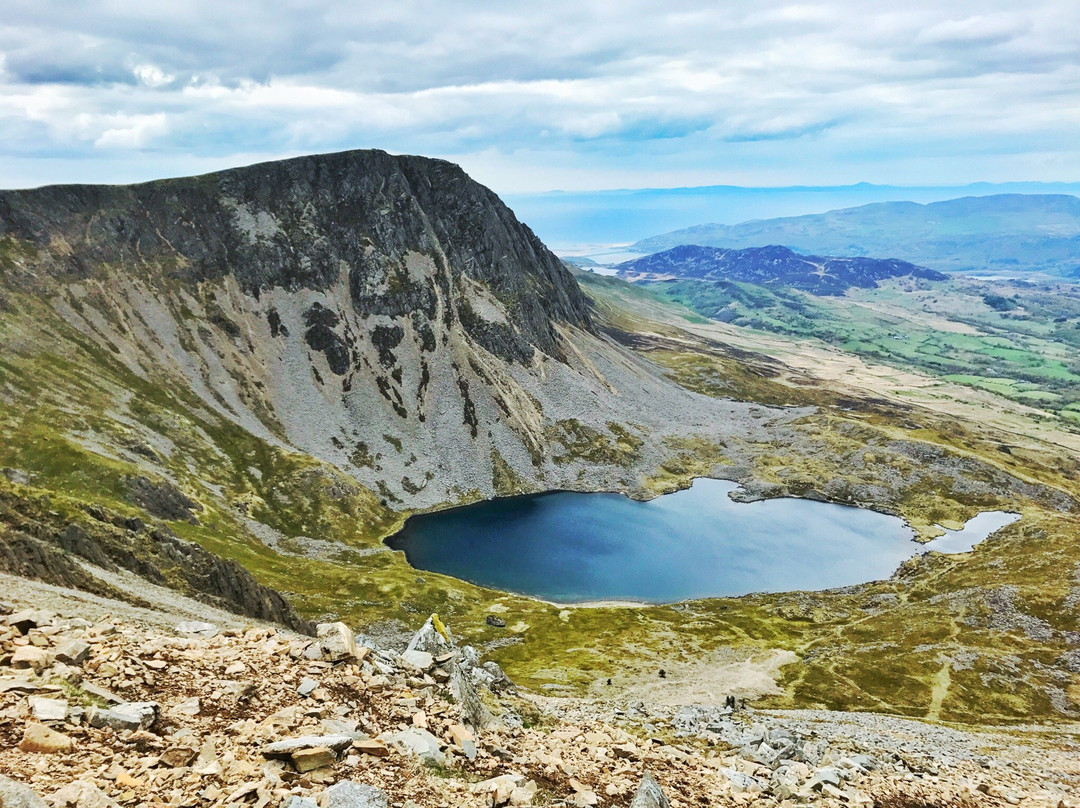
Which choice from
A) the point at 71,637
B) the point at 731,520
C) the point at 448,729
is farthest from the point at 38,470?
the point at 731,520

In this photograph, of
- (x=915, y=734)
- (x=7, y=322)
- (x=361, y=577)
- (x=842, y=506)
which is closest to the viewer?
(x=915, y=734)

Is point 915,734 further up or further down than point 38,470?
further down

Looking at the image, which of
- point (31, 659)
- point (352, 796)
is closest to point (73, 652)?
point (31, 659)

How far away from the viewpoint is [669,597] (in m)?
135

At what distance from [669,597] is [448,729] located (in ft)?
388

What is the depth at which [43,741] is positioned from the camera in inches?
690

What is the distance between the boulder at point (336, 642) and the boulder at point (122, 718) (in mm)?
7153

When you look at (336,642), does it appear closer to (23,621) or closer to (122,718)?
(122,718)

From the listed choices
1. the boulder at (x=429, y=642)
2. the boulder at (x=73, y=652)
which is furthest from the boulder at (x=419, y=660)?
the boulder at (x=73, y=652)

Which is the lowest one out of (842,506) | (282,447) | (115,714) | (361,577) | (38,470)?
(842,506)

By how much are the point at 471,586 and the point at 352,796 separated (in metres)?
114

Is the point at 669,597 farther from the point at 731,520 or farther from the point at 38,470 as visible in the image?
the point at 38,470

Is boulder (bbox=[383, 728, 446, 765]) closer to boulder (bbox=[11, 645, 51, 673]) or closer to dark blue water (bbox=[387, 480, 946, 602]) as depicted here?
boulder (bbox=[11, 645, 51, 673])

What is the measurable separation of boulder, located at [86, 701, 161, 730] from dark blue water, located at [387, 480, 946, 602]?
115 m
